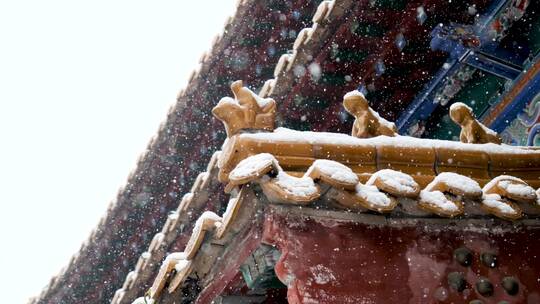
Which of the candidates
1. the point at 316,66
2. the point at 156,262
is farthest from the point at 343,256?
the point at 156,262

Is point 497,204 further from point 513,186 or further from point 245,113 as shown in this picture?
point 245,113

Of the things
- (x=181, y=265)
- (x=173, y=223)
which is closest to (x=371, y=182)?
(x=181, y=265)

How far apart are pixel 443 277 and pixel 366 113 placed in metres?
0.77

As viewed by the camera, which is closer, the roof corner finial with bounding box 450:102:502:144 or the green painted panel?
the roof corner finial with bounding box 450:102:502:144

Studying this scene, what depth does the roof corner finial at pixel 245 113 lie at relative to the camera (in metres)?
2.70

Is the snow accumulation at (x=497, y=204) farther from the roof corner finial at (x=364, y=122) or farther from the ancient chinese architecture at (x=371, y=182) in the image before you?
the roof corner finial at (x=364, y=122)

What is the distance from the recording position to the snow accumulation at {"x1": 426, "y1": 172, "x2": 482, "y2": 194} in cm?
260

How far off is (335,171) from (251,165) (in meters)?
0.31

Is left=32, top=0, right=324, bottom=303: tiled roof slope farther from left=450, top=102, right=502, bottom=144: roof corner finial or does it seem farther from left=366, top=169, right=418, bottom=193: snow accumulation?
left=366, top=169, right=418, bottom=193: snow accumulation

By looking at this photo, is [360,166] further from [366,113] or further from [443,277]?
[443,277]

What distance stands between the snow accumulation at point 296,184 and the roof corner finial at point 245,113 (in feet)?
1.15

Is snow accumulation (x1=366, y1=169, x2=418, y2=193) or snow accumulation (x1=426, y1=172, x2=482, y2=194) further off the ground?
snow accumulation (x1=366, y1=169, x2=418, y2=193)

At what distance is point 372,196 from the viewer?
8.14 feet

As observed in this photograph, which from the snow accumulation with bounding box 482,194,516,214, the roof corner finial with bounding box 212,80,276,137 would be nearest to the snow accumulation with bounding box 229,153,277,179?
the roof corner finial with bounding box 212,80,276,137
